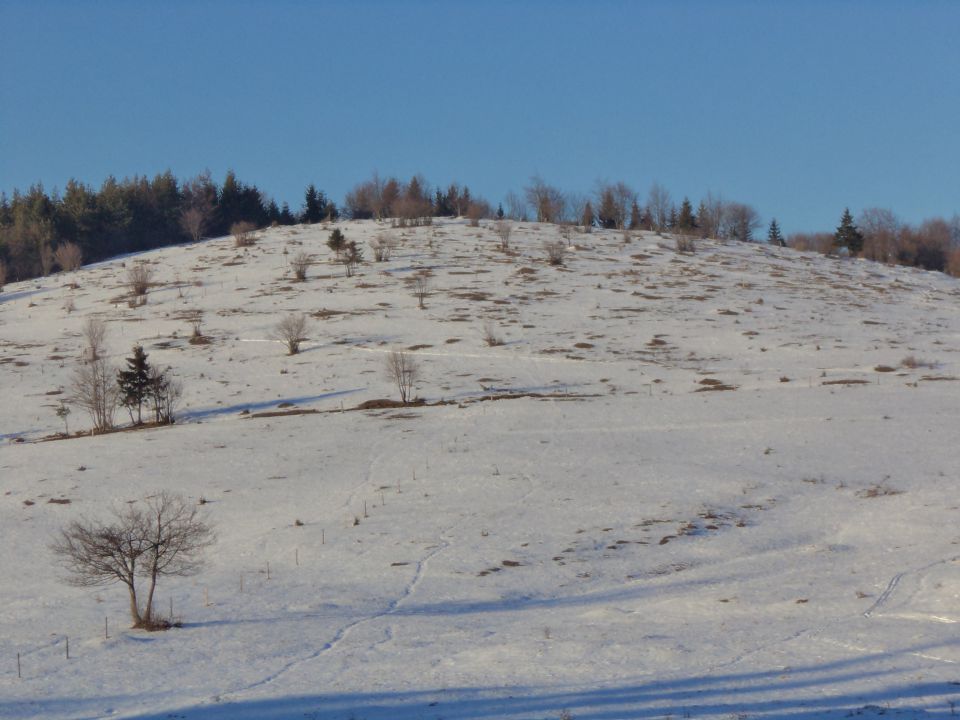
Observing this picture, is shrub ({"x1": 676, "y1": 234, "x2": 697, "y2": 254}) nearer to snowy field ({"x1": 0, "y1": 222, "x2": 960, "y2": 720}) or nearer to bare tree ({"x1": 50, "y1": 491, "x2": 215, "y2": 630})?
snowy field ({"x1": 0, "y1": 222, "x2": 960, "y2": 720})

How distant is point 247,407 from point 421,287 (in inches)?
819

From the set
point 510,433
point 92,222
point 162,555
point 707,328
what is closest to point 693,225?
point 707,328

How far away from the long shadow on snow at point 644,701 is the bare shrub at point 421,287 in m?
40.5

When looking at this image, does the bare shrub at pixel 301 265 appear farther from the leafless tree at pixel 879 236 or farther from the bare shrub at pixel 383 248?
the leafless tree at pixel 879 236

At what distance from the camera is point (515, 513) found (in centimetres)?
2041

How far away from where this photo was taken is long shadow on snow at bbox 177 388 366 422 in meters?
33.2

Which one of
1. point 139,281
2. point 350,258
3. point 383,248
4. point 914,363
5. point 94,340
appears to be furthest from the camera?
point 383,248

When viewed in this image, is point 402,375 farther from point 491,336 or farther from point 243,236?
point 243,236

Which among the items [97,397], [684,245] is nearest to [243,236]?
[684,245]

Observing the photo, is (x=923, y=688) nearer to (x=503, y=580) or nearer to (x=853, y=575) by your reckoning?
(x=853, y=575)


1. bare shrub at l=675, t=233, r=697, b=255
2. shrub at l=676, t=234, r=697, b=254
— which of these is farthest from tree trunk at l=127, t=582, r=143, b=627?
shrub at l=676, t=234, r=697, b=254

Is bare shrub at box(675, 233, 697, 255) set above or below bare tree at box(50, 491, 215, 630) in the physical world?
above

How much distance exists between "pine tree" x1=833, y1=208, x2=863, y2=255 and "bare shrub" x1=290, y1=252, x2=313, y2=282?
50008 millimetres

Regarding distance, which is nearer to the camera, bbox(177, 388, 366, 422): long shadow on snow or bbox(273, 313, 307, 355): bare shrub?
bbox(177, 388, 366, 422): long shadow on snow
